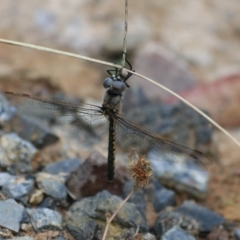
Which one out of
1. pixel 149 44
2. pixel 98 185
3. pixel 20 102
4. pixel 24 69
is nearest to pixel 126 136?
pixel 98 185

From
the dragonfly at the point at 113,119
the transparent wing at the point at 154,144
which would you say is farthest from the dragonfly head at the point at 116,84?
the transparent wing at the point at 154,144

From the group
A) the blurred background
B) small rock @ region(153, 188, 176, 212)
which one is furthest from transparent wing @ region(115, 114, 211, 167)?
the blurred background

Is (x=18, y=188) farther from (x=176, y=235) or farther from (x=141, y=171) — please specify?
(x=176, y=235)

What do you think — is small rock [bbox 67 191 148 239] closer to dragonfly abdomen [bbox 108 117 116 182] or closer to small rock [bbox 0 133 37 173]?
dragonfly abdomen [bbox 108 117 116 182]

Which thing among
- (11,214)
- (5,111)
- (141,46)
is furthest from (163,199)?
(141,46)

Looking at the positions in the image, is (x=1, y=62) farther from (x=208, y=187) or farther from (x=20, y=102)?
(x=208, y=187)
